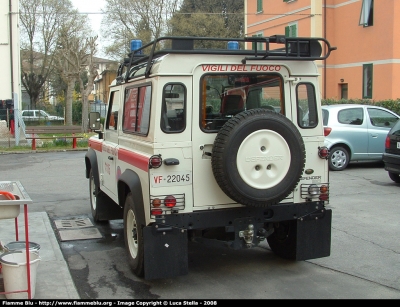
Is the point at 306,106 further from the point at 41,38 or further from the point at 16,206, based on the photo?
the point at 41,38

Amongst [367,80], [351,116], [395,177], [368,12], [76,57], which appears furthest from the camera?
[76,57]

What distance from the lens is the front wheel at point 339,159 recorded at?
13062mm

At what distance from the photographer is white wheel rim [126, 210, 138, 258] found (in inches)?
219

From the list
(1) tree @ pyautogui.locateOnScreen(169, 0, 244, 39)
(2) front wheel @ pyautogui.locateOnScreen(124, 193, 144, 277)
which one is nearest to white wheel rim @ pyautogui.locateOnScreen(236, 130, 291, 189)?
(2) front wheel @ pyautogui.locateOnScreen(124, 193, 144, 277)

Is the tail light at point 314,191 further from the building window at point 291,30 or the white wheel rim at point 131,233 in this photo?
the building window at point 291,30

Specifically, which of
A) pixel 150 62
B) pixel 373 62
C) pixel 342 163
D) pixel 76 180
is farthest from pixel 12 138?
pixel 150 62

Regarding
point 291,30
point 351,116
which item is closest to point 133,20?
point 291,30

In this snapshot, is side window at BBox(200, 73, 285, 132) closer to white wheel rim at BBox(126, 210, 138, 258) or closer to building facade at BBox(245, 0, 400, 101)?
white wheel rim at BBox(126, 210, 138, 258)

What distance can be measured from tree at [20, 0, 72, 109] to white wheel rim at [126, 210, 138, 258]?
4072 centimetres

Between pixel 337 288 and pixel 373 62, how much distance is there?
22535 mm

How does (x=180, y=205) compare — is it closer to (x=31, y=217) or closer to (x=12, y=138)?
(x=31, y=217)

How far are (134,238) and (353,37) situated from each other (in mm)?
24231

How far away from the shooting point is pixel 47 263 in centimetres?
582

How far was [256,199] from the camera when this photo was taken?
4812 millimetres
